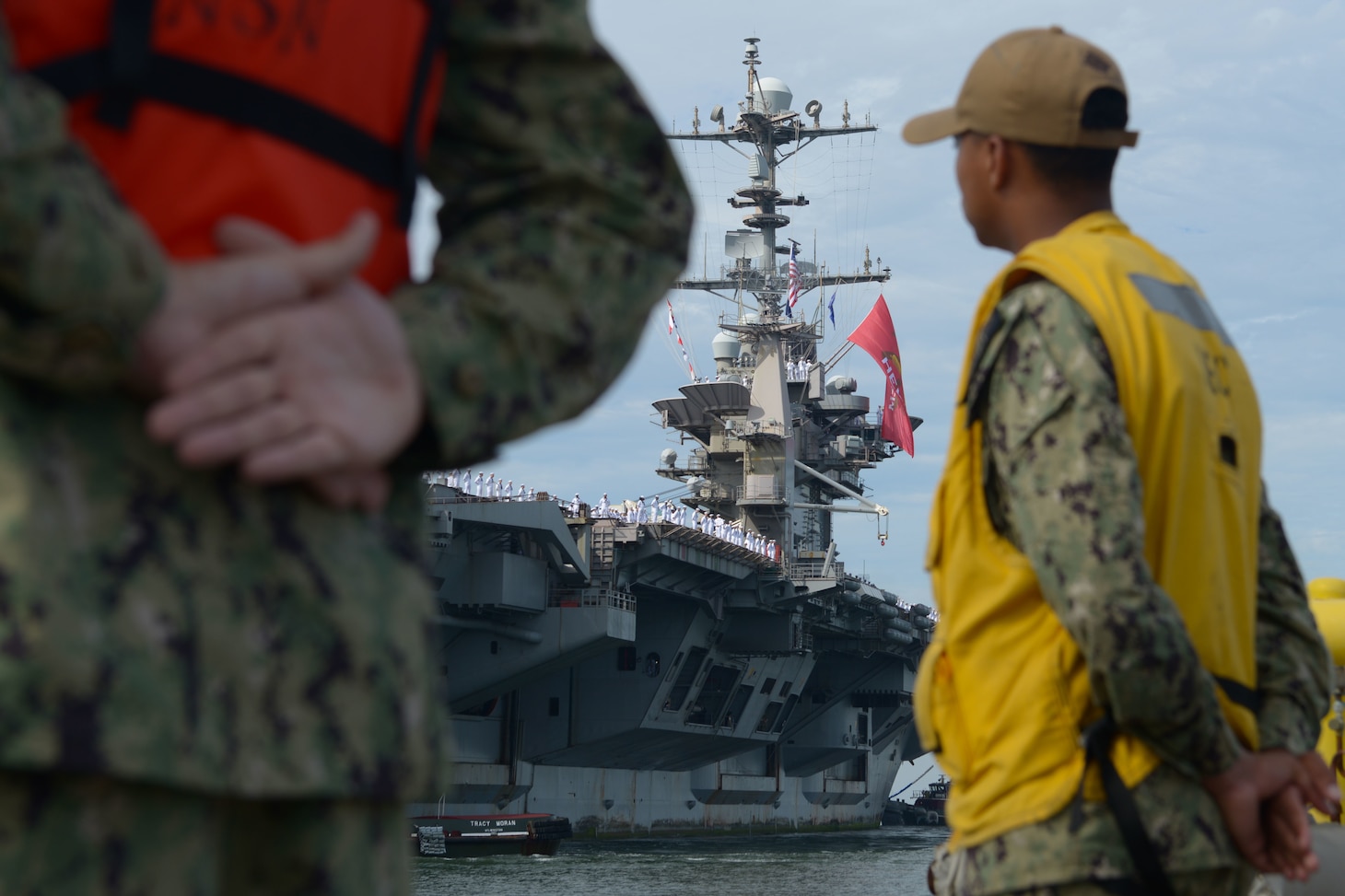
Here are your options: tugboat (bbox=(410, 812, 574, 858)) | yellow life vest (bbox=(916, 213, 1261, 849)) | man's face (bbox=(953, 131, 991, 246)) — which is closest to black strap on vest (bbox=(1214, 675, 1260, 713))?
yellow life vest (bbox=(916, 213, 1261, 849))

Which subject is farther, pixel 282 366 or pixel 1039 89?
pixel 1039 89

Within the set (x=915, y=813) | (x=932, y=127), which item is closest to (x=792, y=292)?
(x=915, y=813)

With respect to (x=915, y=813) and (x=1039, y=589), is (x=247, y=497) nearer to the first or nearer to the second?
(x=1039, y=589)

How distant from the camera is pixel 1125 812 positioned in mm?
1731

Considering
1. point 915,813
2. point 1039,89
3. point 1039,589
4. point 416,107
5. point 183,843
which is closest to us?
point 183,843

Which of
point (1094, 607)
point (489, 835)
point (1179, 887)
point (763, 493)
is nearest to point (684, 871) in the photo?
point (489, 835)

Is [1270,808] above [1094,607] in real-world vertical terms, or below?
below

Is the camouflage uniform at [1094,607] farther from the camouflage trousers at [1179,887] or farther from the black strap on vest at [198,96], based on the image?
the black strap on vest at [198,96]

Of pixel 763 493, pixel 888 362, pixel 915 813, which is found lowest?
pixel 915 813

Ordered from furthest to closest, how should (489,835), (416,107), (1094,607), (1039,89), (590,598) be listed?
(489,835) → (590,598) → (1039,89) → (1094,607) → (416,107)

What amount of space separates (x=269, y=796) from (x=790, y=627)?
33.4 metres

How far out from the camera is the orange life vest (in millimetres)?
984

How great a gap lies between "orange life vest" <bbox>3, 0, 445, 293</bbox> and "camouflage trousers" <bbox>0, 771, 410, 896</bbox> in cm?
36

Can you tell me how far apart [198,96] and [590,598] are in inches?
1038
